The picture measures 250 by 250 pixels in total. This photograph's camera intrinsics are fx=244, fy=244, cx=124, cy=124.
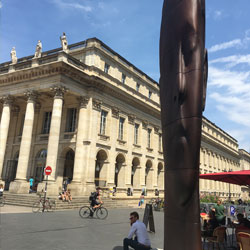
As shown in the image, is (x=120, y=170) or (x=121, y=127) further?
(x=121, y=127)

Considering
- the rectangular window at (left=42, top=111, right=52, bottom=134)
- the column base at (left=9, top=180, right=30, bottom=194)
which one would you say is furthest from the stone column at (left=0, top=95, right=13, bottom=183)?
the rectangular window at (left=42, top=111, right=52, bottom=134)

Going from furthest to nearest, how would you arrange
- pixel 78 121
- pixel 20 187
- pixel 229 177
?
pixel 78 121
pixel 20 187
pixel 229 177

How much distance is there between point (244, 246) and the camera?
632 cm

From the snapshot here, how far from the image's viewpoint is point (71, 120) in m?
26.8

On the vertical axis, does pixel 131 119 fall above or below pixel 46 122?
above

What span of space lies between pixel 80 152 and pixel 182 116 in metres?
19.7

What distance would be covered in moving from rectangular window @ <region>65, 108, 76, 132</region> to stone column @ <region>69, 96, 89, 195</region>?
→ 6.61 ft

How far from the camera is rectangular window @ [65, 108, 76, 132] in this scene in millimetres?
26156

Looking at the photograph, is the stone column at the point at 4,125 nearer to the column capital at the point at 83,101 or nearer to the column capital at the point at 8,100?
the column capital at the point at 8,100

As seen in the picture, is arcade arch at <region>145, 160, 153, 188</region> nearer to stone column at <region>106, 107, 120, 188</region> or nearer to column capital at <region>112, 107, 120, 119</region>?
stone column at <region>106, 107, 120, 188</region>

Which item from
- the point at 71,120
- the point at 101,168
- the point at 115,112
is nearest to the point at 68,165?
the point at 101,168

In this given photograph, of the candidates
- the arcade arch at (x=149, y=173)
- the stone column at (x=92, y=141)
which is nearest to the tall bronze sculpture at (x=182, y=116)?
the stone column at (x=92, y=141)

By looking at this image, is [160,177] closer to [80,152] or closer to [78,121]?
[80,152]

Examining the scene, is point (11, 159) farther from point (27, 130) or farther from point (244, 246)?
point (244, 246)
